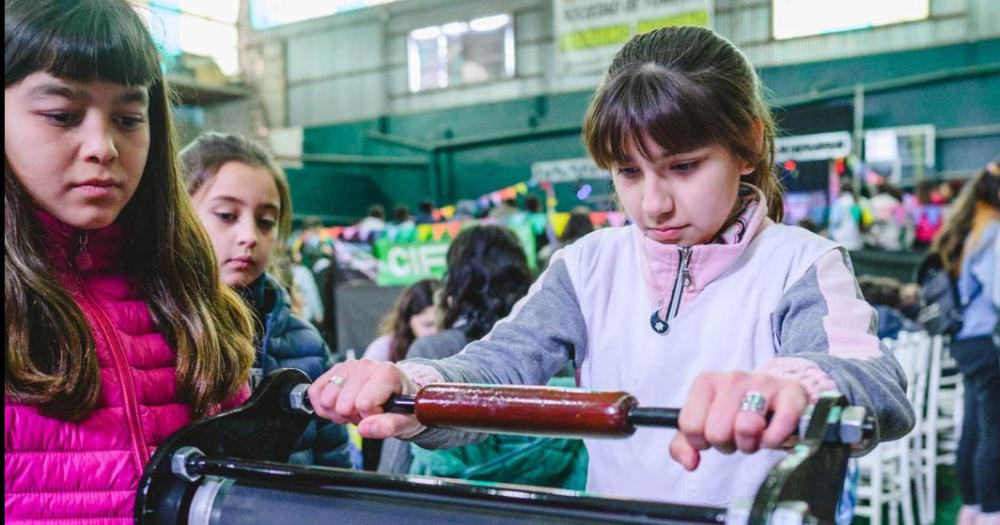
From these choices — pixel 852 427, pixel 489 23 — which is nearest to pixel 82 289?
pixel 852 427

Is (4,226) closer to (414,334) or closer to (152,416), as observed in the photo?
(152,416)

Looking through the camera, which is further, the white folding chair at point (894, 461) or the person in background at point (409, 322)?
the white folding chair at point (894, 461)

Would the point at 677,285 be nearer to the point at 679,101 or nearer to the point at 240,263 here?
the point at 679,101

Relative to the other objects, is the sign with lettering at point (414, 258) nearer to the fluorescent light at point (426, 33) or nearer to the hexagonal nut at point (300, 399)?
the hexagonal nut at point (300, 399)

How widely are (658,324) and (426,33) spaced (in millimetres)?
13680

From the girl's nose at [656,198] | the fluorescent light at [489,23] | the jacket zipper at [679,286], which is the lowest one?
the jacket zipper at [679,286]

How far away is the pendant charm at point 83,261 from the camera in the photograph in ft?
2.89

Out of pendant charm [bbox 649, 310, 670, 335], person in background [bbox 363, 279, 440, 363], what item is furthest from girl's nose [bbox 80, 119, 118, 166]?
person in background [bbox 363, 279, 440, 363]

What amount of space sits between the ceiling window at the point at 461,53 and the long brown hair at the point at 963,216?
10.5m

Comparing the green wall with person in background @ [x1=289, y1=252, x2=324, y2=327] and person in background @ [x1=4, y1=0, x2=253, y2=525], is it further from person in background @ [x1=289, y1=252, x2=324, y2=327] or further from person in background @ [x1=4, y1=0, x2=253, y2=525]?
person in background @ [x1=4, y1=0, x2=253, y2=525]

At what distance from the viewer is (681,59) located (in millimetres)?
1001

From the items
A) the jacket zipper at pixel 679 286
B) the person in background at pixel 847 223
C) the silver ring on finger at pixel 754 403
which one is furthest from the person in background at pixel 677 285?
the person in background at pixel 847 223

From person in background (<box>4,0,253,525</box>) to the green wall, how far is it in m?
9.93

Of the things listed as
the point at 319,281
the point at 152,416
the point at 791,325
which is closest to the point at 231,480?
the point at 152,416
